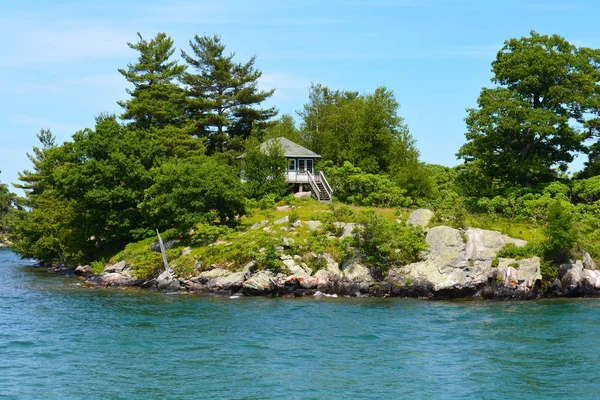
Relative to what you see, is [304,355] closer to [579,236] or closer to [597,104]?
[579,236]

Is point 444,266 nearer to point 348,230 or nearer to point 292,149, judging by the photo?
point 348,230

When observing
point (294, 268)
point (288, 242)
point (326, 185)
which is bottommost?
point (294, 268)

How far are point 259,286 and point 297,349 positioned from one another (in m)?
14.7

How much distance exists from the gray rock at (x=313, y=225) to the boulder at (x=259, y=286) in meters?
6.75

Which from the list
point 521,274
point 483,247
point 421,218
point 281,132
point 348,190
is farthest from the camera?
point 281,132

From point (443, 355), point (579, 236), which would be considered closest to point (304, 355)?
point (443, 355)

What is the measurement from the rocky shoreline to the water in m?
2.02

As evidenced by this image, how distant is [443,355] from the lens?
28328 mm

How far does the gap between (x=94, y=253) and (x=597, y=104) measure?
148 feet

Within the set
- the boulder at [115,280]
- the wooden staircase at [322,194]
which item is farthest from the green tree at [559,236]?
the boulder at [115,280]

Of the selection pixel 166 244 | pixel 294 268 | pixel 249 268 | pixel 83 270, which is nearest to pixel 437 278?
pixel 294 268

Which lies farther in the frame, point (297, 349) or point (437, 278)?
point (437, 278)

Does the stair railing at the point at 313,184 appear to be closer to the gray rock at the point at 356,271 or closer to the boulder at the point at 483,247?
the gray rock at the point at 356,271

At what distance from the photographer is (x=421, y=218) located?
4878 cm
